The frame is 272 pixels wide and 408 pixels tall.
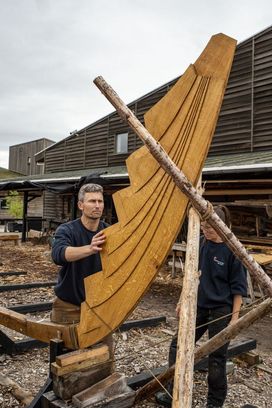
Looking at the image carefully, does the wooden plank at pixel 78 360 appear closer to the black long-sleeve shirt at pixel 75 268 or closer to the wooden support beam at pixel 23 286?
the black long-sleeve shirt at pixel 75 268

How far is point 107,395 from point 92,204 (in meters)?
1.40

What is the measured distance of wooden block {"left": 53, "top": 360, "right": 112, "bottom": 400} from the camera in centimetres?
250

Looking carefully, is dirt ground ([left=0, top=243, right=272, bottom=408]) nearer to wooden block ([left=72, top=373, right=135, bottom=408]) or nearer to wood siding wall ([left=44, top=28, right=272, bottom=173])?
wooden block ([left=72, top=373, right=135, bottom=408])

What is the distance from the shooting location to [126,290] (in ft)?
7.24

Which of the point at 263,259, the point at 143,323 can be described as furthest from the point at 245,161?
the point at 143,323

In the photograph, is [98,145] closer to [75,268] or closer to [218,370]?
[75,268]

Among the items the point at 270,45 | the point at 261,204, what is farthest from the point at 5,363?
the point at 270,45

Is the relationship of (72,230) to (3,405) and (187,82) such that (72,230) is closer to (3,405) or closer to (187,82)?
(187,82)

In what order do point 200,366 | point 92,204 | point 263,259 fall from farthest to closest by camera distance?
point 263,259 → point 200,366 → point 92,204

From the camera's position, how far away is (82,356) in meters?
2.63

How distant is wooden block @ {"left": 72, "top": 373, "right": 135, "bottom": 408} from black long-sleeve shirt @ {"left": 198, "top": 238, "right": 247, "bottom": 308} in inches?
41.5

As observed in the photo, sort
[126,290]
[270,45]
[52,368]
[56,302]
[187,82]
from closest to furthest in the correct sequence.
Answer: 1. [187,82]
2. [126,290]
3. [52,368]
4. [56,302]
5. [270,45]

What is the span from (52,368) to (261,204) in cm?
729

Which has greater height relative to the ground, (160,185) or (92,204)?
(160,185)
